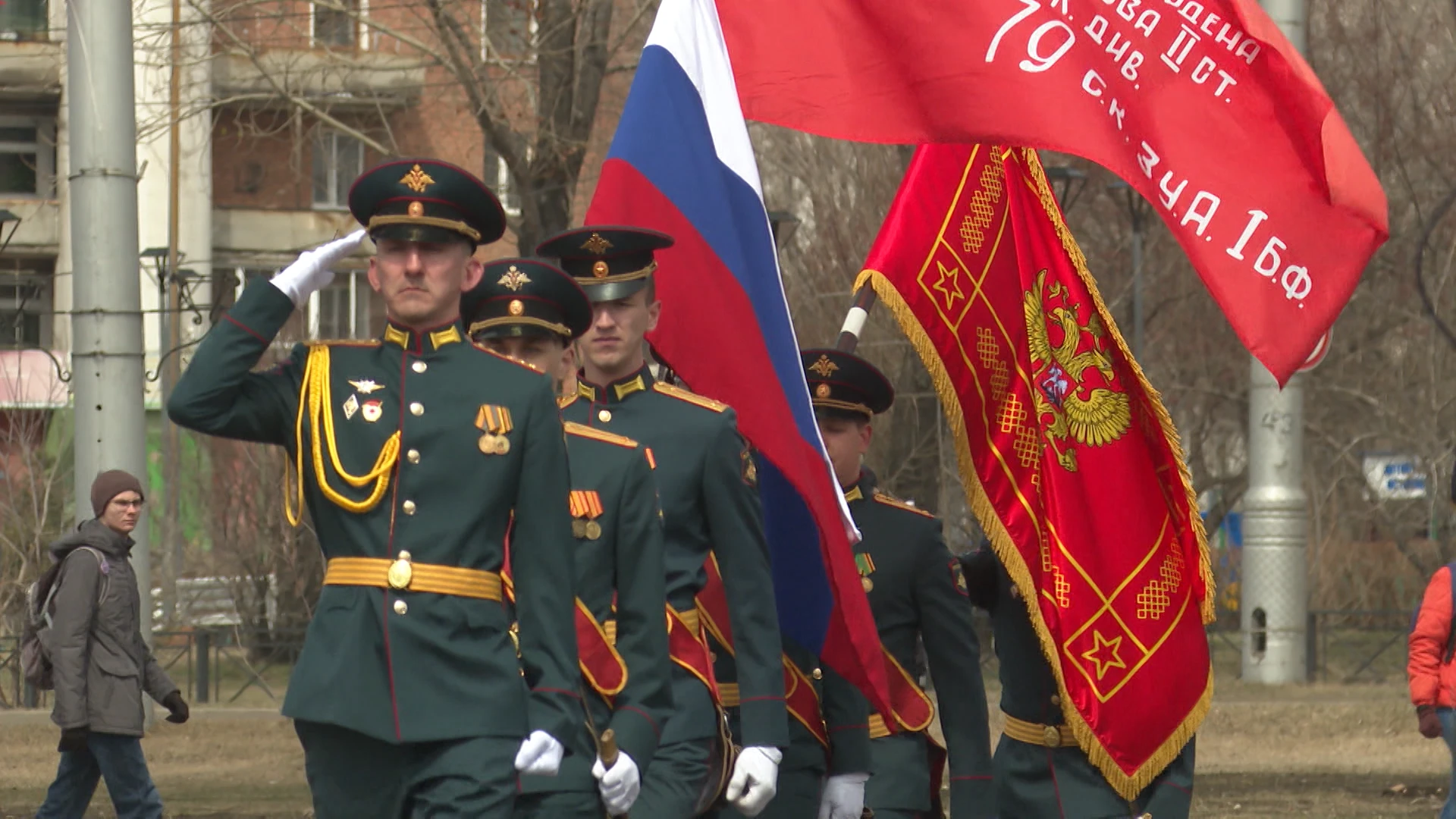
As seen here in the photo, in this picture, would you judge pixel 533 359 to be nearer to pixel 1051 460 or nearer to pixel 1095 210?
pixel 1051 460

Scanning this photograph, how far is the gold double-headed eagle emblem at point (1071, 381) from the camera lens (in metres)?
7.73

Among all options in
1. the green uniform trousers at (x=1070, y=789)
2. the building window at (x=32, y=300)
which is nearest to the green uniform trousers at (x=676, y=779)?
the green uniform trousers at (x=1070, y=789)

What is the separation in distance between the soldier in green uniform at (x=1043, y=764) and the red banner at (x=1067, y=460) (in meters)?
0.07

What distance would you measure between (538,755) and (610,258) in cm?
190

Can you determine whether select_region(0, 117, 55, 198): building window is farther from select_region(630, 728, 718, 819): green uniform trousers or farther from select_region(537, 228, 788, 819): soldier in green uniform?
select_region(630, 728, 718, 819): green uniform trousers

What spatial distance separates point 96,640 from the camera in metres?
11.5

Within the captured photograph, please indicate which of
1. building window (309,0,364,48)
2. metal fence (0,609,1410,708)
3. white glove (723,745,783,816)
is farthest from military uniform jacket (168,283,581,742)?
metal fence (0,609,1410,708)

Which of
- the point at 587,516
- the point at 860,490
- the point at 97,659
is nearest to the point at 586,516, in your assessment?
the point at 587,516

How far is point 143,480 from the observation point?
612 inches

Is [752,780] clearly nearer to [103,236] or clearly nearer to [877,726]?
[877,726]

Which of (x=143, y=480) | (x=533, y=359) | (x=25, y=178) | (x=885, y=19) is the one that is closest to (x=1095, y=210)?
(x=143, y=480)

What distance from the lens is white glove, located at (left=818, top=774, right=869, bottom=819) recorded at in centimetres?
673

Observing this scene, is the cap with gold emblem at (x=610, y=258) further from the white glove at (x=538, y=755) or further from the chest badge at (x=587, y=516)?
the white glove at (x=538, y=755)

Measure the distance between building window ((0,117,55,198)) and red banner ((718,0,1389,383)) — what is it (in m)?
33.5
